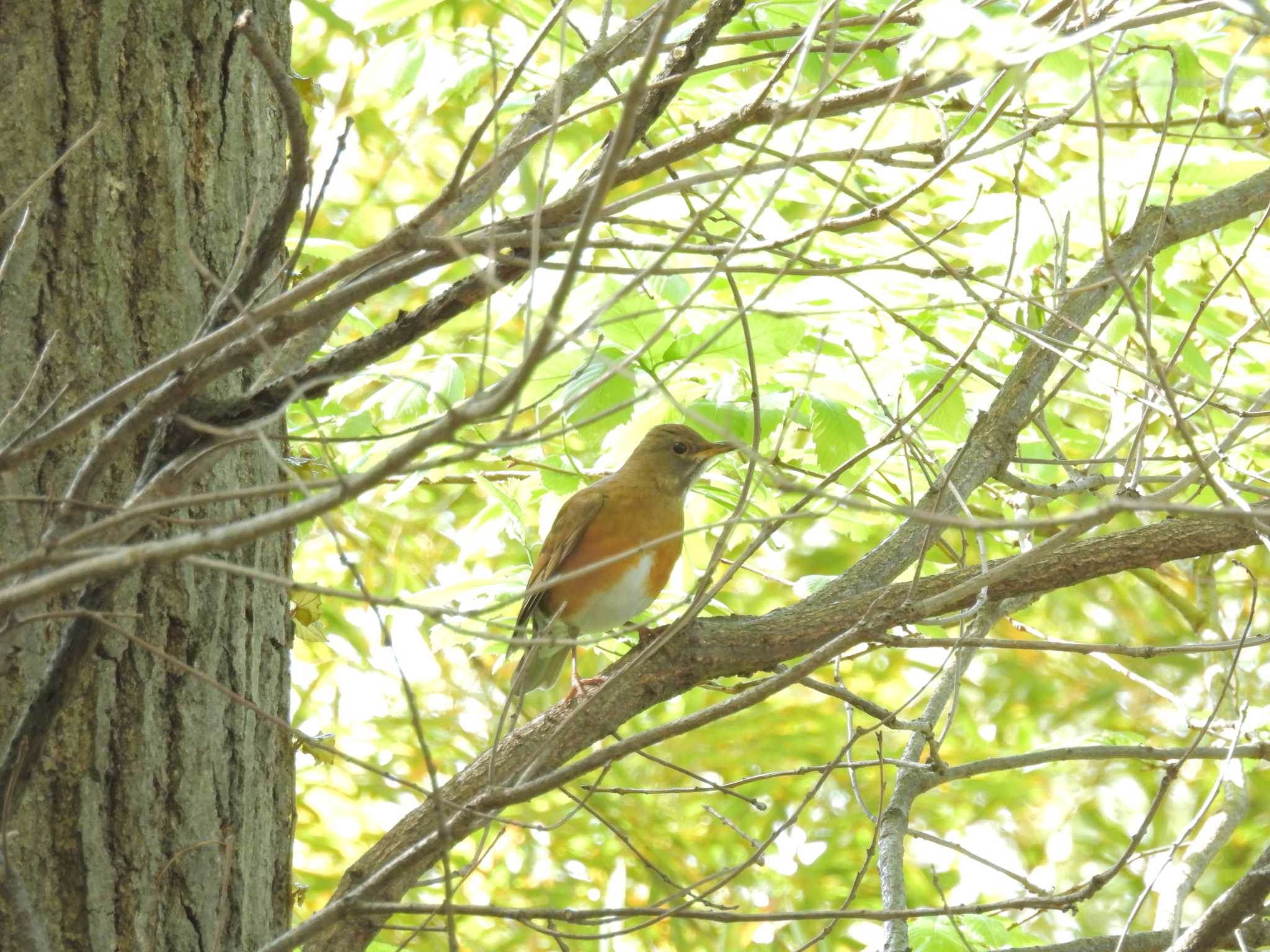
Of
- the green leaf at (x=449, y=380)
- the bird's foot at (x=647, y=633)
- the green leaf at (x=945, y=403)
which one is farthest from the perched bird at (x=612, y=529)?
the green leaf at (x=449, y=380)

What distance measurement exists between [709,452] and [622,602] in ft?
1.94

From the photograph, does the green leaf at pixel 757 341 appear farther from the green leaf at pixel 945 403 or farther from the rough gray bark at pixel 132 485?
the rough gray bark at pixel 132 485

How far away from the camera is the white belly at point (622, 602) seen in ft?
13.6

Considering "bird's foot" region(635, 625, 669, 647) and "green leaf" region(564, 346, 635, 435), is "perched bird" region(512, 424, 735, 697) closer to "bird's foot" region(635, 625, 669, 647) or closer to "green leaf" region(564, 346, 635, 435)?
"bird's foot" region(635, 625, 669, 647)

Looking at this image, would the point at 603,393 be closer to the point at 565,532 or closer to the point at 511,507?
the point at 511,507

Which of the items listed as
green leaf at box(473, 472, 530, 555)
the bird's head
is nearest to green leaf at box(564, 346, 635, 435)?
green leaf at box(473, 472, 530, 555)

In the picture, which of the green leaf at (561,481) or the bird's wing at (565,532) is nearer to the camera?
the green leaf at (561,481)

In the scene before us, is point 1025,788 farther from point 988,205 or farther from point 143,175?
point 143,175

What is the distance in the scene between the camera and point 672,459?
4516 mm

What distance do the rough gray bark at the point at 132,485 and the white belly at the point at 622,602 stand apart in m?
1.79

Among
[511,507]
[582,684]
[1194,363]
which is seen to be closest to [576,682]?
[582,684]

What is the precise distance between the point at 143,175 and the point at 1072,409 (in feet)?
15.4

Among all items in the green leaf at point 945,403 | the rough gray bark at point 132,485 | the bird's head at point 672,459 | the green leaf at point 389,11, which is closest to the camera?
the rough gray bark at point 132,485

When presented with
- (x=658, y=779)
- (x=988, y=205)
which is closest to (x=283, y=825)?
(x=988, y=205)
